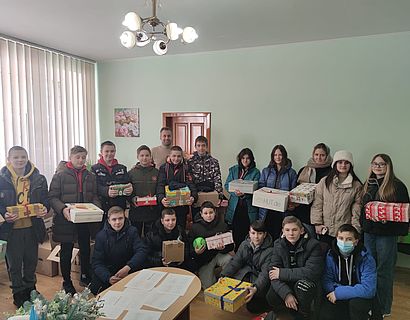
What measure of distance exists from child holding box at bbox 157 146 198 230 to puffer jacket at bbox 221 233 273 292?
2.42 ft

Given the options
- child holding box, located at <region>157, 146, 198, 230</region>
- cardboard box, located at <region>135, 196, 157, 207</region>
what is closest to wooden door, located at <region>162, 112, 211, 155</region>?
child holding box, located at <region>157, 146, 198, 230</region>

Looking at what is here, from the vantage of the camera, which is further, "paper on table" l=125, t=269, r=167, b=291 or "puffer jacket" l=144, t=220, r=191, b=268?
"puffer jacket" l=144, t=220, r=191, b=268

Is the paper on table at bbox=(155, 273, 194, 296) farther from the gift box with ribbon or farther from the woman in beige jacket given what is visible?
the gift box with ribbon

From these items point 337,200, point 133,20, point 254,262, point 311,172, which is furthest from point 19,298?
point 311,172

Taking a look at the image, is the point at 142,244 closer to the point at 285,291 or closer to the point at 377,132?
the point at 285,291

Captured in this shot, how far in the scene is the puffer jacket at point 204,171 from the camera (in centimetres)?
364

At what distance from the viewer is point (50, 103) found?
4379 mm

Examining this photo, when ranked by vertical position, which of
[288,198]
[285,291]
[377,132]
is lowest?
[285,291]

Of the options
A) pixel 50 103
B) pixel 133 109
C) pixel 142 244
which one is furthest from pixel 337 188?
pixel 50 103

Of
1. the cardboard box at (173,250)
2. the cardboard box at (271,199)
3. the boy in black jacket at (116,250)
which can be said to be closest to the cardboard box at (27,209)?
the boy in black jacket at (116,250)

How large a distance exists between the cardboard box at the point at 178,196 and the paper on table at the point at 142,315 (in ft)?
4.67

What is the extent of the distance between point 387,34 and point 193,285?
3.21m

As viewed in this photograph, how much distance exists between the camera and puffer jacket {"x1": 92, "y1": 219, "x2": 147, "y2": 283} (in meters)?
2.88

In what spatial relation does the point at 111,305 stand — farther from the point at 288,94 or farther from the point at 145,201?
the point at 288,94
